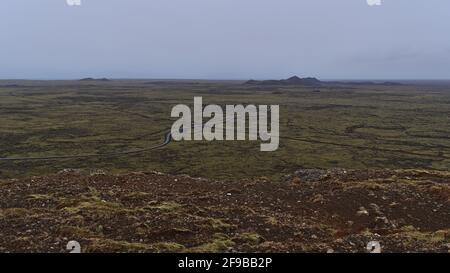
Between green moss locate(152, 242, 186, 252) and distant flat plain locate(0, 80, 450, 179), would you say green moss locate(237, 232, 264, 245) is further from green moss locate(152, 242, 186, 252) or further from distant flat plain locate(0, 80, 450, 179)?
distant flat plain locate(0, 80, 450, 179)

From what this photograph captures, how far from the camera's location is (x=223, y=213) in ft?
46.6

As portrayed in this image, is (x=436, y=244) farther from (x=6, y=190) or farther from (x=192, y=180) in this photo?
(x=6, y=190)

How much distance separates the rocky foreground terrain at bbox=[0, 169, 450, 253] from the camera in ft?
37.1

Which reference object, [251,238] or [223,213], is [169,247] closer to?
[251,238]

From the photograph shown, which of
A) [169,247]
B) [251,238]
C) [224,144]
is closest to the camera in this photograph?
[169,247]

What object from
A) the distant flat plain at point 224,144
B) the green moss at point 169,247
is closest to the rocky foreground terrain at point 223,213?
the green moss at point 169,247

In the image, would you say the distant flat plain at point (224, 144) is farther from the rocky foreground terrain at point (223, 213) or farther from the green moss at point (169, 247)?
the green moss at point (169, 247)

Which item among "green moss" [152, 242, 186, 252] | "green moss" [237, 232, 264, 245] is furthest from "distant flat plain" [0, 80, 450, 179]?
"green moss" [152, 242, 186, 252]

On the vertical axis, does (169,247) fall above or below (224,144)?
above

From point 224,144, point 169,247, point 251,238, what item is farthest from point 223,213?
point 224,144

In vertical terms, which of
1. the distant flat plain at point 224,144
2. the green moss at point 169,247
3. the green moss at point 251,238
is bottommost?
the distant flat plain at point 224,144

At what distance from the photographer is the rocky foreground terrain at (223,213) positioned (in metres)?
11.3

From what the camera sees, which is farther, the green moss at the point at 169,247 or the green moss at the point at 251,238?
the green moss at the point at 251,238

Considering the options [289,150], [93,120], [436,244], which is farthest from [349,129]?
[436,244]
